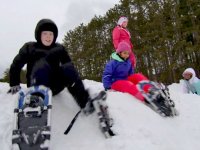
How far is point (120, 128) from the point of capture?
16.6ft

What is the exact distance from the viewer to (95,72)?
41.3m

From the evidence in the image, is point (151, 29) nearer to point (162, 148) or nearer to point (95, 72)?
point (95, 72)

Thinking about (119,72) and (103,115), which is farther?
(119,72)

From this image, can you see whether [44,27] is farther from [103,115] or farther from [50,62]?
[103,115]

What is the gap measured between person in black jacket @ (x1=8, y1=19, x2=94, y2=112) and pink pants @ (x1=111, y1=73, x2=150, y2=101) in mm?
1595

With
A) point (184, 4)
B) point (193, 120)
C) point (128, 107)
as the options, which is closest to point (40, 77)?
point (128, 107)

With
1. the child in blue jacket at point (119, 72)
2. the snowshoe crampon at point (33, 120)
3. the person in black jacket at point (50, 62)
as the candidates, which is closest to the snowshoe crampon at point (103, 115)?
the person in black jacket at point (50, 62)

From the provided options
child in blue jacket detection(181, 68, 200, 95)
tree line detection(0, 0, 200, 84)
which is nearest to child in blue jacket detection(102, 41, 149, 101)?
child in blue jacket detection(181, 68, 200, 95)

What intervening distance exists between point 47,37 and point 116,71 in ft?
7.46

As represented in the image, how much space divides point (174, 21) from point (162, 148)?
28.7 metres

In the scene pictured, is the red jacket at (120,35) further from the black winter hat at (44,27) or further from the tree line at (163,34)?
the tree line at (163,34)

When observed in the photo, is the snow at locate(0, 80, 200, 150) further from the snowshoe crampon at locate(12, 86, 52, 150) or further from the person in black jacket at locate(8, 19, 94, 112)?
the snowshoe crampon at locate(12, 86, 52, 150)

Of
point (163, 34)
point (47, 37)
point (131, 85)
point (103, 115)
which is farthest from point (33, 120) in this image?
point (163, 34)

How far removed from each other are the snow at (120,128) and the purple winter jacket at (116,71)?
0.90 m
